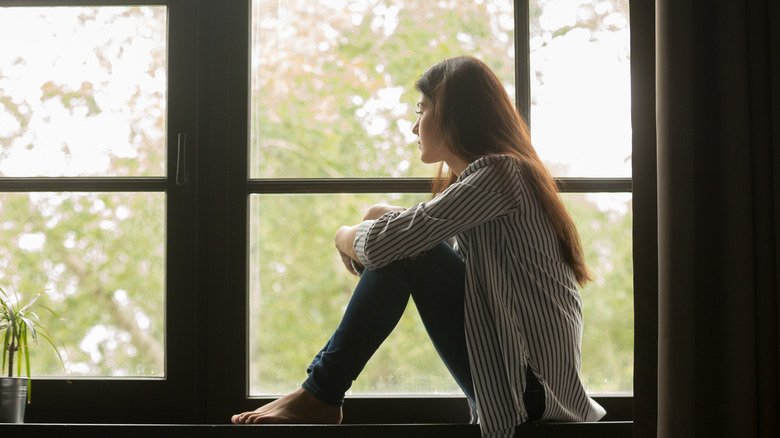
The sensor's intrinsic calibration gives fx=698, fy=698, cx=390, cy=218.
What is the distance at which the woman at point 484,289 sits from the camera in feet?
4.25

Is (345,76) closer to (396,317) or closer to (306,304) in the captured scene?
(306,304)

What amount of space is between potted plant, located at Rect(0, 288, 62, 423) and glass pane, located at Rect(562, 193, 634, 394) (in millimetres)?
1303

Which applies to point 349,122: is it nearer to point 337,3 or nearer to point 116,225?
point 337,3

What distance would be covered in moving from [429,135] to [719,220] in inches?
25.3

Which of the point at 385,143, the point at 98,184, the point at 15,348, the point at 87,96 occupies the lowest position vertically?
the point at 15,348

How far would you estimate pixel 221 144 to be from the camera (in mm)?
1752

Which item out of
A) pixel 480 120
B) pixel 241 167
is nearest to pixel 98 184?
pixel 241 167

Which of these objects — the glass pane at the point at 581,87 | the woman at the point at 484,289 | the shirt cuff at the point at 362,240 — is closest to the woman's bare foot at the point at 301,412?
the woman at the point at 484,289

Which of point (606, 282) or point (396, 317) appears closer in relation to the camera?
point (396, 317)

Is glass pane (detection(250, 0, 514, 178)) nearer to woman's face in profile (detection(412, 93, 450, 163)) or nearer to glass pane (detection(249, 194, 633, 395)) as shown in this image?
glass pane (detection(249, 194, 633, 395))

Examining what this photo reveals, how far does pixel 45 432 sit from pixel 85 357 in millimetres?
340

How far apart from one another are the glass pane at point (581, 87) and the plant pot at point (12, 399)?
1326 millimetres

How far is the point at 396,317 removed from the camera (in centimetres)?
139

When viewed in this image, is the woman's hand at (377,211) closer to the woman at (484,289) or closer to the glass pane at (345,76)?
the woman at (484,289)
